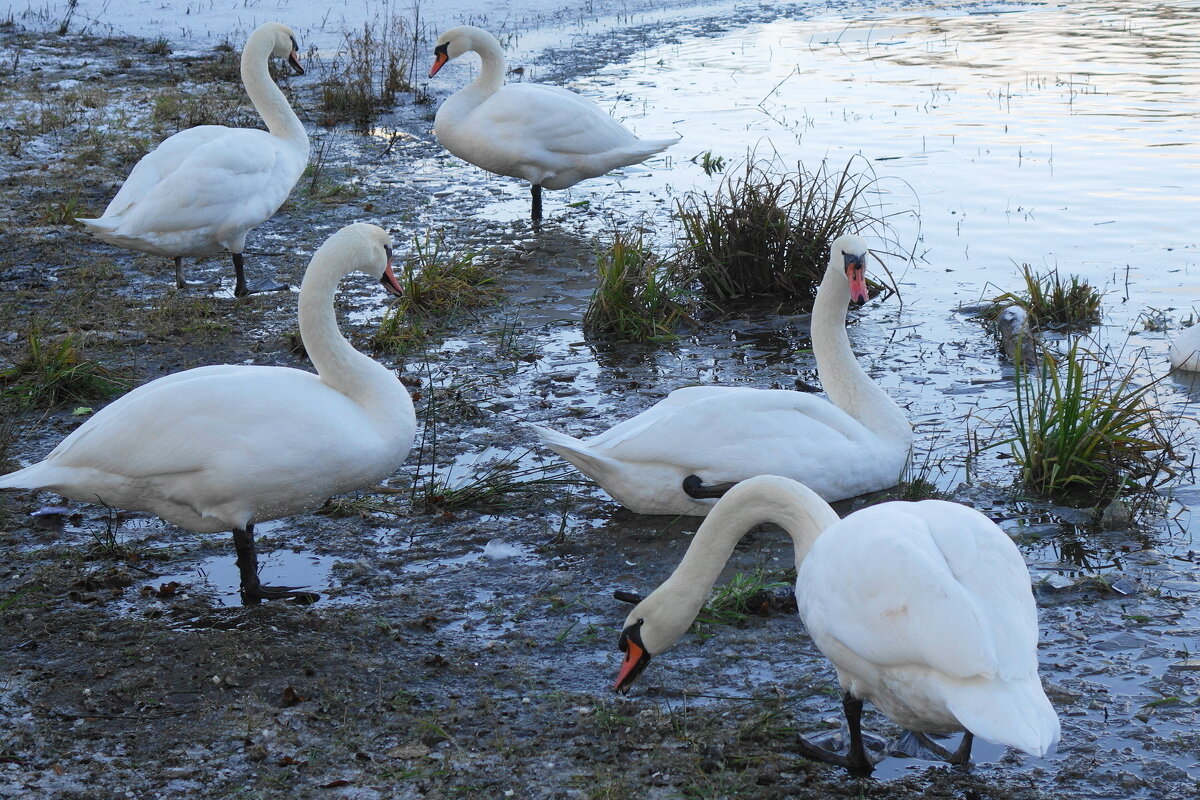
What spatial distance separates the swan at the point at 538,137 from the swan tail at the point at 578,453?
5.55 m

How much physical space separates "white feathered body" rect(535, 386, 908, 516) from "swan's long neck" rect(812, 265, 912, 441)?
8.5 inches

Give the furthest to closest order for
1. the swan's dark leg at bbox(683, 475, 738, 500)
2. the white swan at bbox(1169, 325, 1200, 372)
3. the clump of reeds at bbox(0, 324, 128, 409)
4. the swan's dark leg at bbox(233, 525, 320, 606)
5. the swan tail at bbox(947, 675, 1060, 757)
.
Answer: the white swan at bbox(1169, 325, 1200, 372) → the clump of reeds at bbox(0, 324, 128, 409) → the swan's dark leg at bbox(683, 475, 738, 500) → the swan's dark leg at bbox(233, 525, 320, 606) → the swan tail at bbox(947, 675, 1060, 757)

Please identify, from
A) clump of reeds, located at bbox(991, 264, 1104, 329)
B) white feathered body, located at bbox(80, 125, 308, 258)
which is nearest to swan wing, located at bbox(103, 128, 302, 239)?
white feathered body, located at bbox(80, 125, 308, 258)

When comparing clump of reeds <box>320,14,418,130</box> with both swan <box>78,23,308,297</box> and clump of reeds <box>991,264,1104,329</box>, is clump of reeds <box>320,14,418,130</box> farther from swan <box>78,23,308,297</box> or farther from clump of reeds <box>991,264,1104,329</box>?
clump of reeds <box>991,264,1104,329</box>

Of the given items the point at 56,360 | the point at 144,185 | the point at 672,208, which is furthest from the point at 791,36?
the point at 56,360

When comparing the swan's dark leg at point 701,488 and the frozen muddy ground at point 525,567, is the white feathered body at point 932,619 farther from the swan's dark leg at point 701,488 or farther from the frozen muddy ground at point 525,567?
the swan's dark leg at point 701,488

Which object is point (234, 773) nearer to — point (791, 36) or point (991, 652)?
point (991, 652)

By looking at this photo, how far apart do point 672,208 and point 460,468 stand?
4.91 m

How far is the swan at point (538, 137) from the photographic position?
34.9ft

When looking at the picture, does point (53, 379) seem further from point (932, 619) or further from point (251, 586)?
point (932, 619)

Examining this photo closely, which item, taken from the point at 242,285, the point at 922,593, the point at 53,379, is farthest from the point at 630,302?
the point at 922,593

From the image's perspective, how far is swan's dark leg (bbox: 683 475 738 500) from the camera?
210 inches

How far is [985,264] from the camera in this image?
347 inches

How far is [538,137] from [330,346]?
585cm
